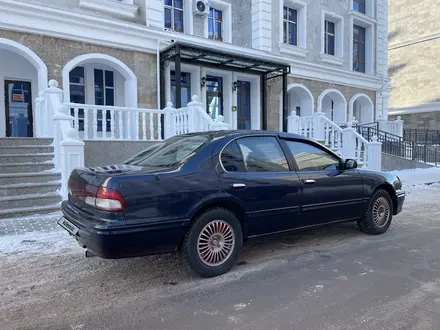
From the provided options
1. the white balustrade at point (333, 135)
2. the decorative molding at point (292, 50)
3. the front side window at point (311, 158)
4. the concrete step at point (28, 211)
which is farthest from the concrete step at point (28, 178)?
the decorative molding at point (292, 50)

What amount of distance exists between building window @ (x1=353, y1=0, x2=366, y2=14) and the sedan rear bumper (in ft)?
63.1

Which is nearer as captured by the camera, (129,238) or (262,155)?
(129,238)

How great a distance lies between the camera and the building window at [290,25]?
52.6ft

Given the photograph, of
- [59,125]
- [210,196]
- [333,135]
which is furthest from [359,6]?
[210,196]

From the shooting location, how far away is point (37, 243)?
16.5 ft

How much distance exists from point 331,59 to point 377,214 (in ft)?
44.3

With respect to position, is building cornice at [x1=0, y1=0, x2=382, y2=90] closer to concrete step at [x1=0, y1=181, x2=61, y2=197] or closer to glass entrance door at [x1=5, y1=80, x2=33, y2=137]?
glass entrance door at [x1=5, y1=80, x2=33, y2=137]

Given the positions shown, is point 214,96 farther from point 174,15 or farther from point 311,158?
point 311,158

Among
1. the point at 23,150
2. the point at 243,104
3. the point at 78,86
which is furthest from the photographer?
the point at 243,104

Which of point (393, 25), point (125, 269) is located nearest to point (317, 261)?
point (125, 269)

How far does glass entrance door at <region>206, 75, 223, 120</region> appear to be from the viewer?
14.3 metres

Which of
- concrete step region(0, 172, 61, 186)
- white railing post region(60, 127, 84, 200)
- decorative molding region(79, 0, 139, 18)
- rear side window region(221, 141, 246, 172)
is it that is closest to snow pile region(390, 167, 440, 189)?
rear side window region(221, 141, 246, 172)

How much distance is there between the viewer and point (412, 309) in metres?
3.15

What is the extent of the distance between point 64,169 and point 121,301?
15.0 feet
